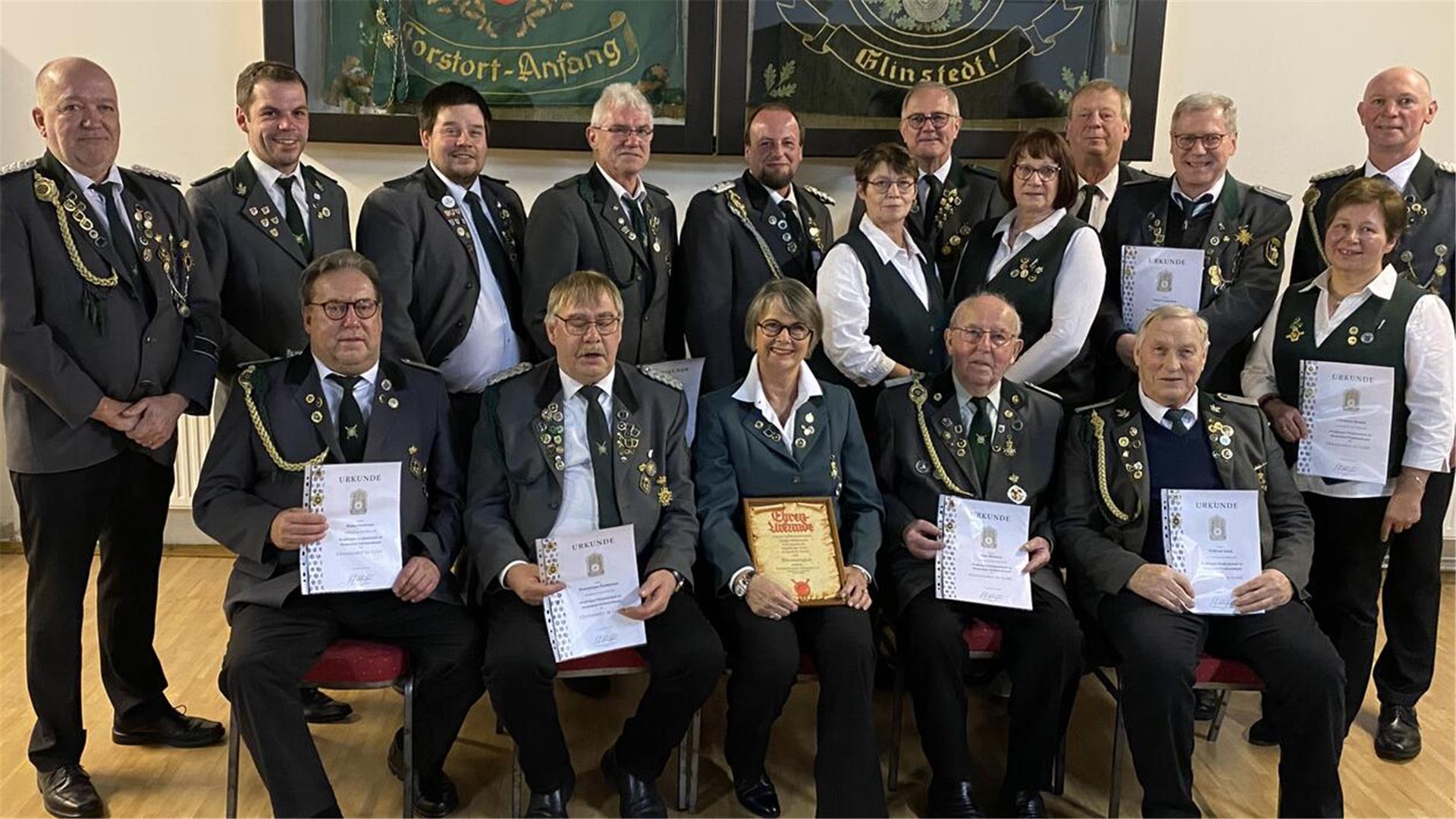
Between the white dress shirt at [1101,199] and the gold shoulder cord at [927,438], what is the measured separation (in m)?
0.91

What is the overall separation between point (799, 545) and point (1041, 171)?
4.20ft

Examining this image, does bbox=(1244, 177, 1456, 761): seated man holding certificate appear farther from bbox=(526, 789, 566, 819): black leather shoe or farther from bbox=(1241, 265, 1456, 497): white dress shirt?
bbox=(526, 789, 566, 819): black leather shoe

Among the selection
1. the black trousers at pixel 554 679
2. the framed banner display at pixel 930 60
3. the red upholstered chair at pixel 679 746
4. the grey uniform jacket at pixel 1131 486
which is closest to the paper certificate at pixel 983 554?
the grey uniform jacket at pixel 1131 486

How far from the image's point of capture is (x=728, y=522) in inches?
110

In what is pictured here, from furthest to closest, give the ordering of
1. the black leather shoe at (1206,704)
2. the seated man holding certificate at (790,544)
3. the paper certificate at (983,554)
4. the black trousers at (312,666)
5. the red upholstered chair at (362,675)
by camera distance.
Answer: the black leather shoe at (1206,704)
the paper certificate at (983,554)
the seated man holding certificate at (790,544)
the red upholstered chair at (362,675)
the black trousers at (312,666)

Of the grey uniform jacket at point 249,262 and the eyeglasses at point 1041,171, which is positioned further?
the eyeglasses at point 1041,171

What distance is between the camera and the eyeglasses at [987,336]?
2812 mm

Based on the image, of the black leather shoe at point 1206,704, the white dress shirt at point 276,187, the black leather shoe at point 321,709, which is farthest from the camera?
the black leather shoe at point 1206,704

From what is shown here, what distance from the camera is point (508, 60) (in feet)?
13.4

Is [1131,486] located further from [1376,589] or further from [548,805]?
[548,805]

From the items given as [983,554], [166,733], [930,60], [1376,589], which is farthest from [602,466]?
[930,60]

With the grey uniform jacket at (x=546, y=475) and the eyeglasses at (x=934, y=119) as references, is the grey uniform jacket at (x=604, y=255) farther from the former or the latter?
the eyeglasses at (x=934, y=119)

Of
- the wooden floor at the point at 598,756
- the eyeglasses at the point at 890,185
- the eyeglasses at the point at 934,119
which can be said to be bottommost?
the wooden floor at the point at 598,756

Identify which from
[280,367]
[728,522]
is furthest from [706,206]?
[280,367]
